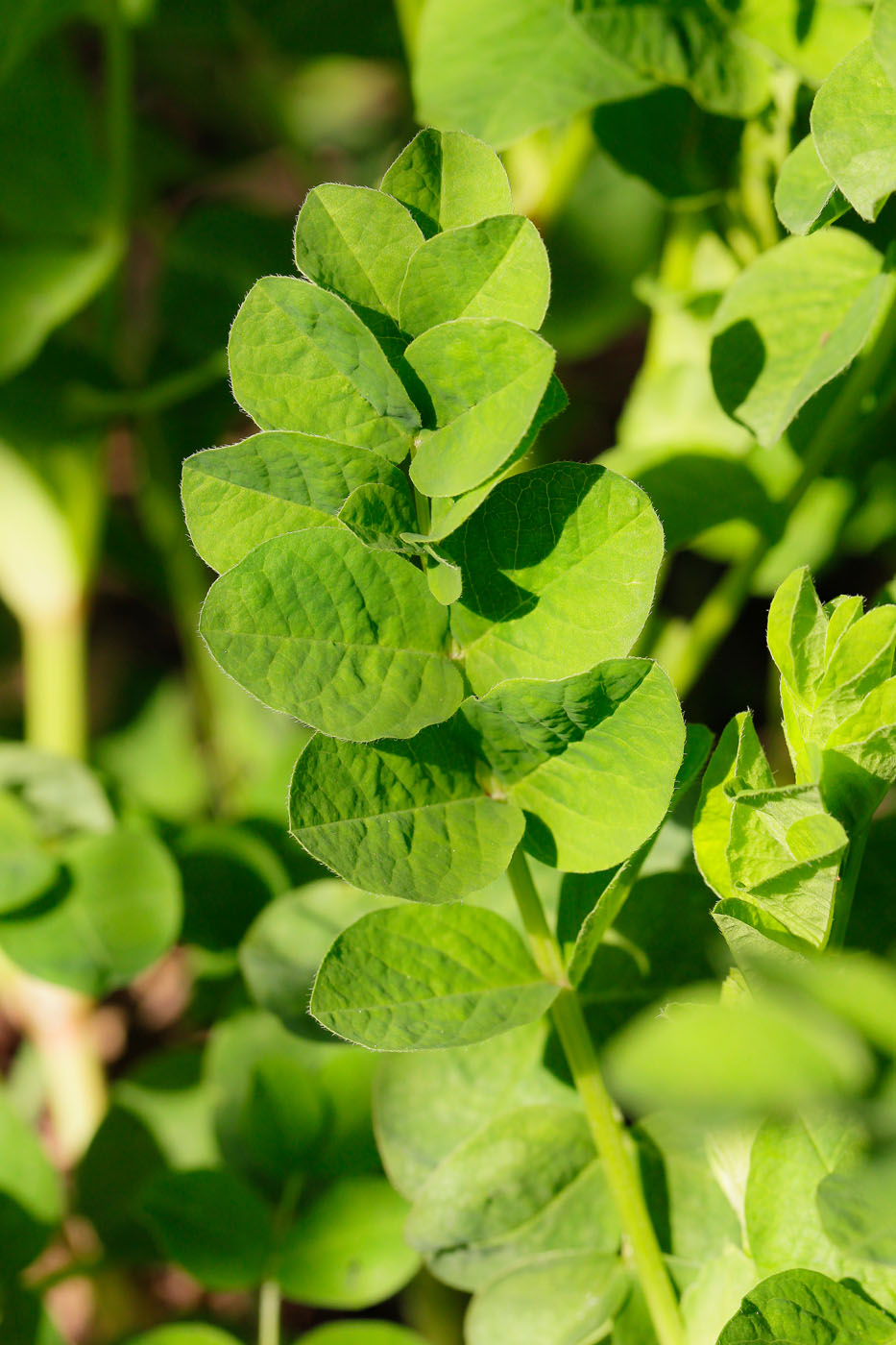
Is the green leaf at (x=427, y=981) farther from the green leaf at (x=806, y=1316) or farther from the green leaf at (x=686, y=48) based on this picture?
the green leaf at (x=686, y=48)

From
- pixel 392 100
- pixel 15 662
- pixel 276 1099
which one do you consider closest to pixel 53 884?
pixel 276 1099

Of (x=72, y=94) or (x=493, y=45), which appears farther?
(x=72, y=94)

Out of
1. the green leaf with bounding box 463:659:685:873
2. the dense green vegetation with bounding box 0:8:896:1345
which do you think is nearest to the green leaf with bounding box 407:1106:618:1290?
the dense green vegetation with bounding box 0:8:896:1345

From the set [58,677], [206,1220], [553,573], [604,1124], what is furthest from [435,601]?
[58,677]

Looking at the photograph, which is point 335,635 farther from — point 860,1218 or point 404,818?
point 860,1218

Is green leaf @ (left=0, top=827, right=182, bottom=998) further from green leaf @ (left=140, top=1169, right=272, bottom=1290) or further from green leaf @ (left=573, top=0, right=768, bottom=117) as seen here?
green leaf @ (left=573, top=0, right=768, bottom=117)

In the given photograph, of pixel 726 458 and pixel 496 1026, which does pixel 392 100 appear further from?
pixel 496 1026
